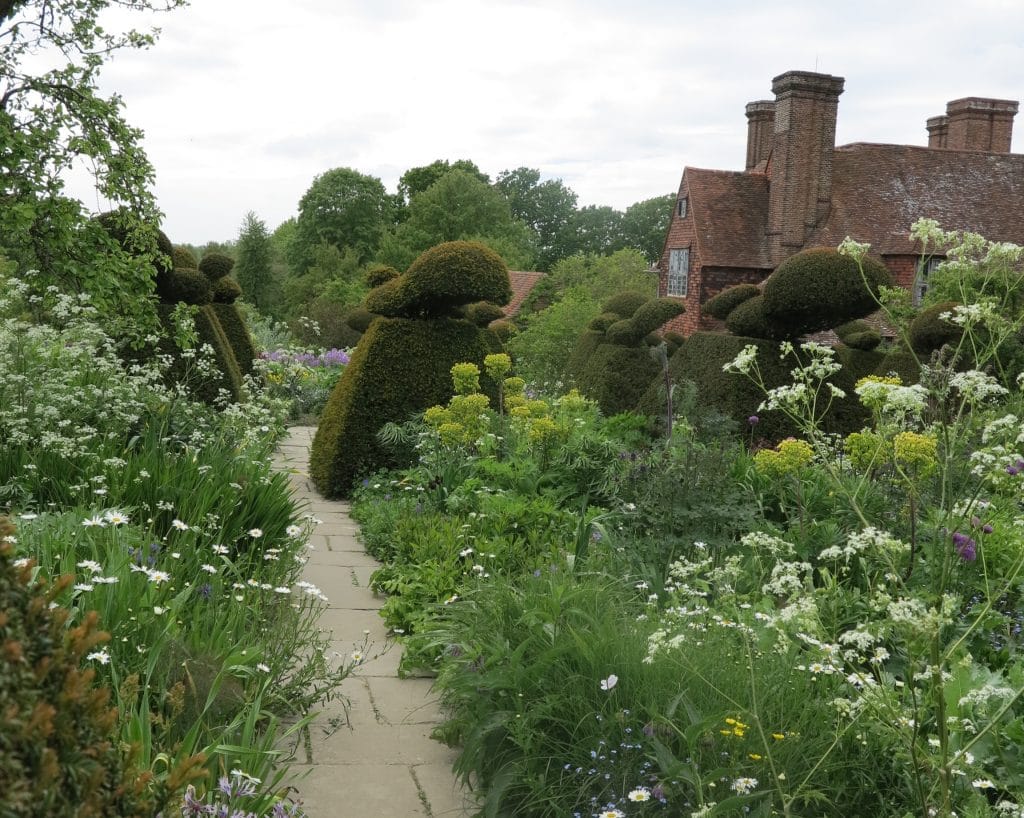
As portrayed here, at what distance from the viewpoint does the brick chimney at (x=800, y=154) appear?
79.5 feet

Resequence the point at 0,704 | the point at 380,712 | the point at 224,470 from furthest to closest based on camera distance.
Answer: the point at 224,470, the point at 380,712, the point at 0,704

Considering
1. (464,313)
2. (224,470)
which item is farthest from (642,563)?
(464,313)

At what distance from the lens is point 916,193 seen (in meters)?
26.9

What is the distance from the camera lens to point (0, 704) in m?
1.09

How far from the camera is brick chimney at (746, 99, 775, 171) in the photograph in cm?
2923

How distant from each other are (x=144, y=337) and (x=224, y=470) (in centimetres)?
435

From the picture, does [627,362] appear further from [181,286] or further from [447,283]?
[181,286]

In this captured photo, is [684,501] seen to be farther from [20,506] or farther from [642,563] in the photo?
[20,506]

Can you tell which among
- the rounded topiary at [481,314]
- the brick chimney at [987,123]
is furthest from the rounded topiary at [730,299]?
the brick chimney at [987,123]

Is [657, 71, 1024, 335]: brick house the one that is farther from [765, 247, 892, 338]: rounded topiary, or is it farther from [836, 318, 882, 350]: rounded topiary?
[765, 247, 892, 338]: rounded topiary

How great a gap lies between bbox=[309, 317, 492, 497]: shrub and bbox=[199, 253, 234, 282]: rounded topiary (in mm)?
5510

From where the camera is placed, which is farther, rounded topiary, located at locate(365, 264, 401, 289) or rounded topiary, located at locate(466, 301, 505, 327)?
rounded topiary, located at locate(365, 264, 401, 289)

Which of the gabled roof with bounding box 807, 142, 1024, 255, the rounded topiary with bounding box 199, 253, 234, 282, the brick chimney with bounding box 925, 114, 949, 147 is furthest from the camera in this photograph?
the brick chimney with bounding box 925, 114, 949, 147

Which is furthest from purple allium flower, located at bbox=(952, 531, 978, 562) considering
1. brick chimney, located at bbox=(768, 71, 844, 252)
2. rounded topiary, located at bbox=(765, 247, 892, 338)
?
brick chimney, located at bbox=(768, 71, 844, 252)
